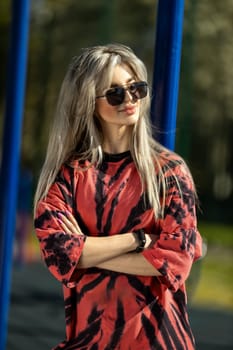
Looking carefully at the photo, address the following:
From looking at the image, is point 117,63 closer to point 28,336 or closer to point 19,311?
point 28,336

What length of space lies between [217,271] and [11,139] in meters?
5.14

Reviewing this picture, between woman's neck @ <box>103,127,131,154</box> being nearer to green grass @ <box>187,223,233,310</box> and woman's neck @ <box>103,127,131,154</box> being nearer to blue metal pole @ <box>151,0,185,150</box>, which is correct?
blue metal pole @ <box>151,0,185,150</box>

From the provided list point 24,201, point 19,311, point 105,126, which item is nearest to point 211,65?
point 19,311

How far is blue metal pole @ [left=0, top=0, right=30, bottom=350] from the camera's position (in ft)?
11.4

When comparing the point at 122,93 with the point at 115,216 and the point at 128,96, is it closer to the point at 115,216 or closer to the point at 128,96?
the point at 128,96

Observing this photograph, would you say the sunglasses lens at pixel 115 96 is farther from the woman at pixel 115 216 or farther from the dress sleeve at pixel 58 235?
the dress sleeve at pixel 58 235

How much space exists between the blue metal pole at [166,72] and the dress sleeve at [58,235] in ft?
1.48

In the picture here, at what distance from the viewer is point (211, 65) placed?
6.31 m

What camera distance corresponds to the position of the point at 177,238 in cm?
186

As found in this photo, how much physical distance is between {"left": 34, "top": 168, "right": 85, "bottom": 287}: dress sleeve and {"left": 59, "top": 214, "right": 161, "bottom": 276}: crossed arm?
24 millimetres

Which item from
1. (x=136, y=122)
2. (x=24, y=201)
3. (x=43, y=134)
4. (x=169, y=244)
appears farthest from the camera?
(x=24, y=201)

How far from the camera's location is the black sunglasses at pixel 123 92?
1.96 m

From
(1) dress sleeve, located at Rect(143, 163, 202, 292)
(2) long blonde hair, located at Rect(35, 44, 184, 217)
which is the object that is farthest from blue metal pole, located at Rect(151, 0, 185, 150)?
(1) dress sleeve, located at Rect(143, 163, 202, 292)

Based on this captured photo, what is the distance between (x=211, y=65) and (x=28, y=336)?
8.53 ft
